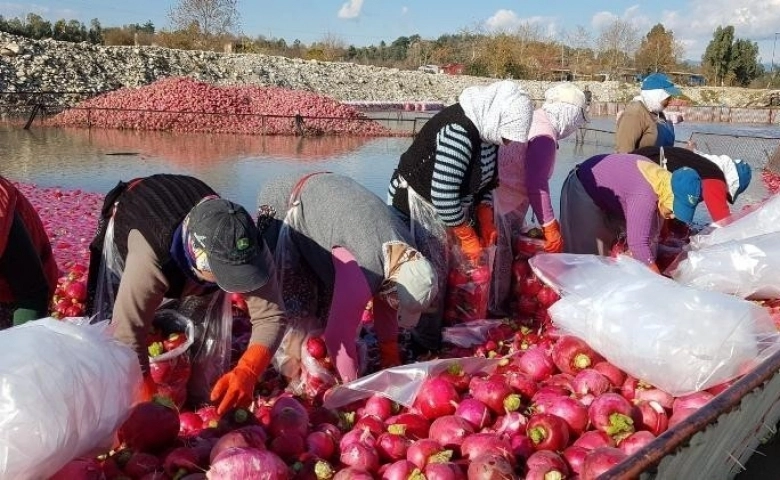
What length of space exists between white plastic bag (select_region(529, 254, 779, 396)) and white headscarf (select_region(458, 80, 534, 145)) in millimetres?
901

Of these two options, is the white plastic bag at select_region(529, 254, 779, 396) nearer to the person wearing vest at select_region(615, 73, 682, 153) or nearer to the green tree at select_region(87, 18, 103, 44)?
the person wearing vest at select_region(615, 73, 682, 153)

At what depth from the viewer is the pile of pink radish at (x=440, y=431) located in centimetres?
205

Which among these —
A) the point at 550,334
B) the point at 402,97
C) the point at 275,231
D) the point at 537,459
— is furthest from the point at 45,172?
the point at 402,97

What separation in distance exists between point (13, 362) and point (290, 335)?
1.67 metres

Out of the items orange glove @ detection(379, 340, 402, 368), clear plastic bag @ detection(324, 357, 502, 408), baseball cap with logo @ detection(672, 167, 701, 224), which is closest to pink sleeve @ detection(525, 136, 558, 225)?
baseball cap with logo @ detection(672, 167, 701, 224)

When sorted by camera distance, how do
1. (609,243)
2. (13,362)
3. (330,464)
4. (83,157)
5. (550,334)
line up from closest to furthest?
1. (13,362)
2. (330,464)
3. (550,334)
4. (609,243)
5. (83,157)

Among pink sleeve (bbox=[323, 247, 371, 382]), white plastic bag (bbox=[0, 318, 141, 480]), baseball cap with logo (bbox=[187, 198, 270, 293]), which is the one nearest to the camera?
white plastic bag (bbox=[0, 318, 141, 480])

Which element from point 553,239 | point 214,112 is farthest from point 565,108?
point 214,112

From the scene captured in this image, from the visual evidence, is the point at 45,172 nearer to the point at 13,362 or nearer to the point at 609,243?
the point at 609,243

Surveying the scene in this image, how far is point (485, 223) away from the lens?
397 cm

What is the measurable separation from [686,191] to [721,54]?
66.5 metres

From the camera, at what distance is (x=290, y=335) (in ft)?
10.8

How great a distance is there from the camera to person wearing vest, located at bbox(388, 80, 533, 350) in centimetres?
346

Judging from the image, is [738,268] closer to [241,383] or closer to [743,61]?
[241,383]
